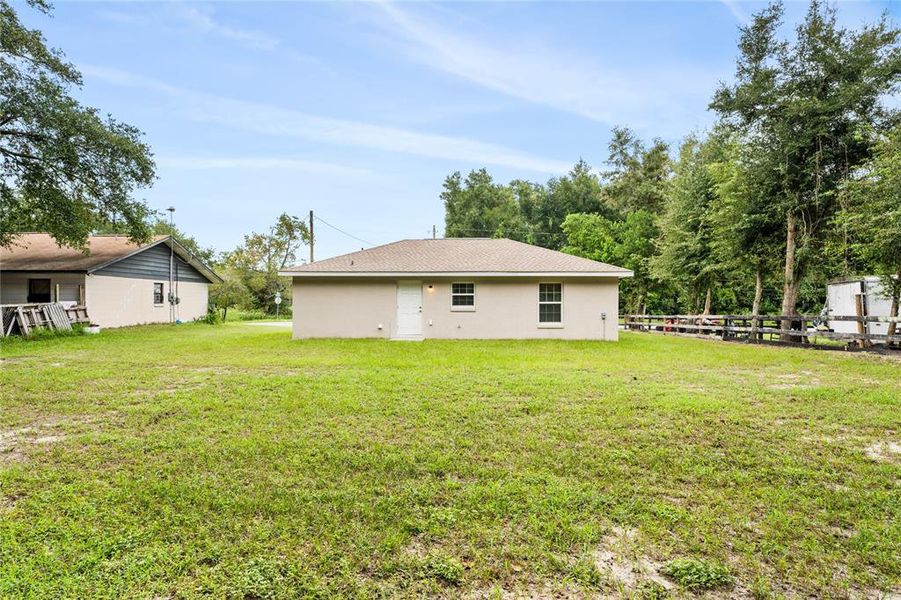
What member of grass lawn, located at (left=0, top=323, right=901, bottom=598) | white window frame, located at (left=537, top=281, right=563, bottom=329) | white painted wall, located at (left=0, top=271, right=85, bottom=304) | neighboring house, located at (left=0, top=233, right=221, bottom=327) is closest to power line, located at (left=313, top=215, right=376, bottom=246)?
neighboring house, located at (left=0, top=233, right=221, bottom=327)

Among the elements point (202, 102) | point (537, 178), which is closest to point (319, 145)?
point (202, 102)

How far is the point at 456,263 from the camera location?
1446cm

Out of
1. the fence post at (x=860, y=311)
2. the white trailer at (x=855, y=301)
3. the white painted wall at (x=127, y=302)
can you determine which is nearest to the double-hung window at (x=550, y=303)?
the white trailer at (x=855, y=301)

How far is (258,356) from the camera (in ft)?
32.5

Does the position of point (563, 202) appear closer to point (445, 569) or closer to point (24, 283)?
point (24, 283)

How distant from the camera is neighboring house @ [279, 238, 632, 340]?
1408 centimetres

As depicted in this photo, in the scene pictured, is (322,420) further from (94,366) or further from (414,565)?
(94,366)

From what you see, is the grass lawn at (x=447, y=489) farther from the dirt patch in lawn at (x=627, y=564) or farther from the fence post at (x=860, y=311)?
the fence post at (x=860, y=311)

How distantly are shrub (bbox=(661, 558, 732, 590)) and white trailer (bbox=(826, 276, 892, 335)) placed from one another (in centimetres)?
1427

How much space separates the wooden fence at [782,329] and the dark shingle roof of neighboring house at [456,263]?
15.6ft

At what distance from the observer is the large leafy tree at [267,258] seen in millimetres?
30406

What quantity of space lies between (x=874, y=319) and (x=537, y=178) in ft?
120

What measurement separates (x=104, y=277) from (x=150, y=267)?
280 cm

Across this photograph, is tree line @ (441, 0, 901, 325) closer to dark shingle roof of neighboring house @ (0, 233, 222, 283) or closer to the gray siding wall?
dark shingle roof of neighboring house @ (0, 233, 222, 283)
